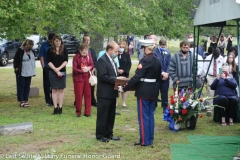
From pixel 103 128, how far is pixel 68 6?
4204mm

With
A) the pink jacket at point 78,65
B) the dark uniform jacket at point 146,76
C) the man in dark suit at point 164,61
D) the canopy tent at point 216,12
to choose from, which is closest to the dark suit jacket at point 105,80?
the dark uniform jacket at point 146,76

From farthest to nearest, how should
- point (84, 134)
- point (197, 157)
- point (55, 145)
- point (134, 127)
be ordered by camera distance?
point (134, 127) → point (84, 134) → point (55, 145) → point (197, 157)

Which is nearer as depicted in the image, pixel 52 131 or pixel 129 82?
pixel 129 82

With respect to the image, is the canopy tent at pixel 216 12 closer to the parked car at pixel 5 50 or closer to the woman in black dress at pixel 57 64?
the woman in black dress at pixel 57 64

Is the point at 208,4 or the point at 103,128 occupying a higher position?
the point at 208,4

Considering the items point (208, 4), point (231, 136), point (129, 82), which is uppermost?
point (208, 4)

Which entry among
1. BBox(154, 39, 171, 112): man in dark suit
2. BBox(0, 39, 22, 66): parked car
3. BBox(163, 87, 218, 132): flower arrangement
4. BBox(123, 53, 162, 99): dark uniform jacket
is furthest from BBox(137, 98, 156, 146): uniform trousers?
BBox(0, 39, 22, 66): parked car

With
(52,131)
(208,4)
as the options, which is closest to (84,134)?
(52,131)

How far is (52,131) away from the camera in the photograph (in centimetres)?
1015

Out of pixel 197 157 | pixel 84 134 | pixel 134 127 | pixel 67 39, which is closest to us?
pixel 197 157

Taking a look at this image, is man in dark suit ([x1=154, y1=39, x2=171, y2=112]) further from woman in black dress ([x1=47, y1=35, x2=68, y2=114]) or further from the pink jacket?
woman in black dress ([x1=47, y1=35, x2=68, y2=114])

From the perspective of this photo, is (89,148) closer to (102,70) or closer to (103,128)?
(103,128)

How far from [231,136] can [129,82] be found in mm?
2601

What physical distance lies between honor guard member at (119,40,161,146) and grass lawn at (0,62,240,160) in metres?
0.33
